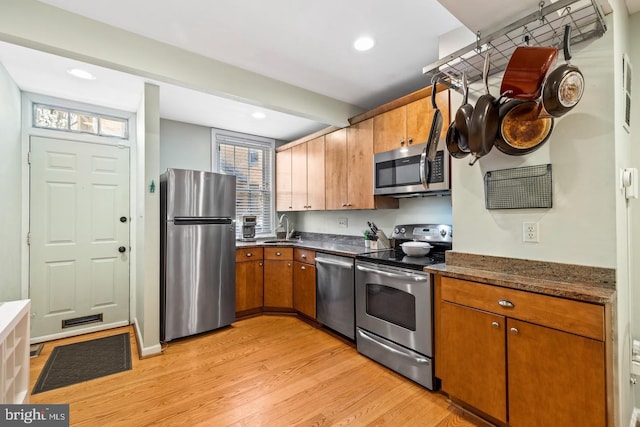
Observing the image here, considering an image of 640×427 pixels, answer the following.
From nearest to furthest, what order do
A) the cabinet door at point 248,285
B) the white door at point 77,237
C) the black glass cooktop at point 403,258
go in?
the black glass cooktop at point 403,258 → the white door at point 77,237 → the cabinet door at point 248,285

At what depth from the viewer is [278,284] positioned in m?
3.62

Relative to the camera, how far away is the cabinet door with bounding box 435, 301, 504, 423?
5.27ft

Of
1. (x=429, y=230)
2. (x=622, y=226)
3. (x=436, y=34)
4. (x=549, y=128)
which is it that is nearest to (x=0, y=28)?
(x=436, y=34)

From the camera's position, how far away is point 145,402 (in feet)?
6.44

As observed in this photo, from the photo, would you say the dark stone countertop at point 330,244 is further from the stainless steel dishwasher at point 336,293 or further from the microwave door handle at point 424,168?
the microwave door handle at point 424,168

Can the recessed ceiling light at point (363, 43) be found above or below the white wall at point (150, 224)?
above

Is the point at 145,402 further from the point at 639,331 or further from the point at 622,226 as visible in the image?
the point at 639,331

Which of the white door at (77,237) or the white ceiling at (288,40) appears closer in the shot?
the white ceiling at (288,40)

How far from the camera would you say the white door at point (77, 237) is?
2.95 meters

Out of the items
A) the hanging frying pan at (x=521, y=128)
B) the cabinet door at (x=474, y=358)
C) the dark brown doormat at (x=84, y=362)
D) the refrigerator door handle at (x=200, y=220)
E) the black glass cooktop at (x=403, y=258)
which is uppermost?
the hanging frying pan at (x=521, y=128)

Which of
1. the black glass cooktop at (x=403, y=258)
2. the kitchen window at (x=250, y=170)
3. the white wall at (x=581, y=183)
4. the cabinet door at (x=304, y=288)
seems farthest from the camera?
the kitchen window at (x=250, y=170)

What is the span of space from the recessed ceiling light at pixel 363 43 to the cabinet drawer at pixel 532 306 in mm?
1755

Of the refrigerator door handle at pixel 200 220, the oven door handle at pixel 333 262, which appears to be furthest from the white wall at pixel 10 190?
the oven door handle at pixel 333 262

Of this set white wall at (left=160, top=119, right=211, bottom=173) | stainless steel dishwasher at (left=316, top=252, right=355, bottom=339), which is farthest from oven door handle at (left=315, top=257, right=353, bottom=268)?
white wall at (left=160, top=119, right=211, bottom=173)
